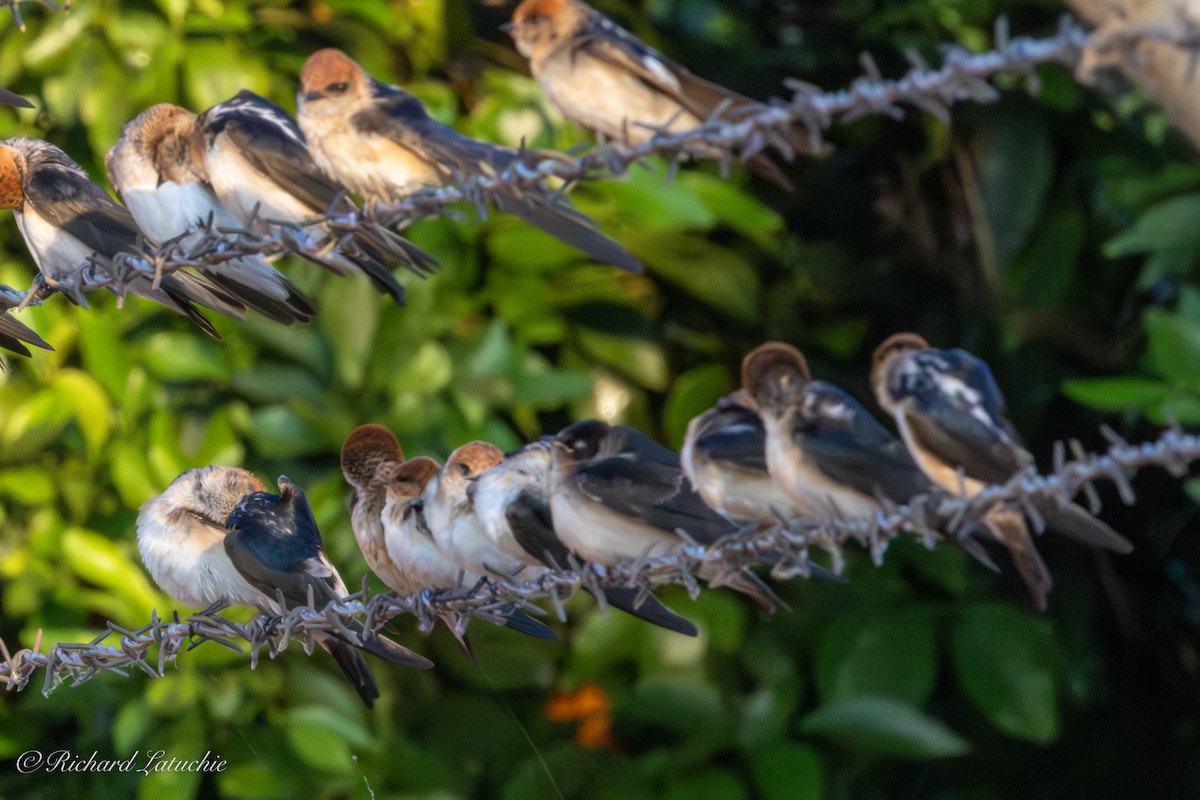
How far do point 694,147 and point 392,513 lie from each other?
922mm

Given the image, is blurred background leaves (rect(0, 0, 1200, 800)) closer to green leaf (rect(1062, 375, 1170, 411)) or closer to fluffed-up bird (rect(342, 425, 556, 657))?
green leaf (rect(1062, 375, 1170, 411))

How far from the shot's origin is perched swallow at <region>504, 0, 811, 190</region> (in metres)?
2.23

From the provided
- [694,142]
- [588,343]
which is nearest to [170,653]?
[694,142]

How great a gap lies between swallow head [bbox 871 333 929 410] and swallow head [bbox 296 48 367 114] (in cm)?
95

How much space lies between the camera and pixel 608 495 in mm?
1943

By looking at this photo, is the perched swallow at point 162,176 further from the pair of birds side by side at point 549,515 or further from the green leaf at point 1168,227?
the green leaf at point 1168,227

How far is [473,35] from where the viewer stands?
13.5 feet

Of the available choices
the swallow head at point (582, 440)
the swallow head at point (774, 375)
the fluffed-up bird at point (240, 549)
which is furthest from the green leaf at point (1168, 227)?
the fluffed-up bird at point (240, 549)

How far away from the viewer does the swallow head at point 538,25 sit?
2.47m

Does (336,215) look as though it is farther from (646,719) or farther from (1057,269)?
(1057,269)

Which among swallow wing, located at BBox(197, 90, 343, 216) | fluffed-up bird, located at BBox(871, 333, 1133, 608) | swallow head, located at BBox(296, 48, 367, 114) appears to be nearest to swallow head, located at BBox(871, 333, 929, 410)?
fluffed-up bird, located at BBox(871, 333, 1133, 608)

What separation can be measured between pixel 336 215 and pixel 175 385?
7.95 feet

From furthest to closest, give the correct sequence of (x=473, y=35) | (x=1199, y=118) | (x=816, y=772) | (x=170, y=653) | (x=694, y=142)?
(x=473, y=35), (x=816, y=772), (x=170, y=653), (x=1199, y=118), (x=694, y=142)

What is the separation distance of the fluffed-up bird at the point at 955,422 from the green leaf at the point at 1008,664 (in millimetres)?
1890
